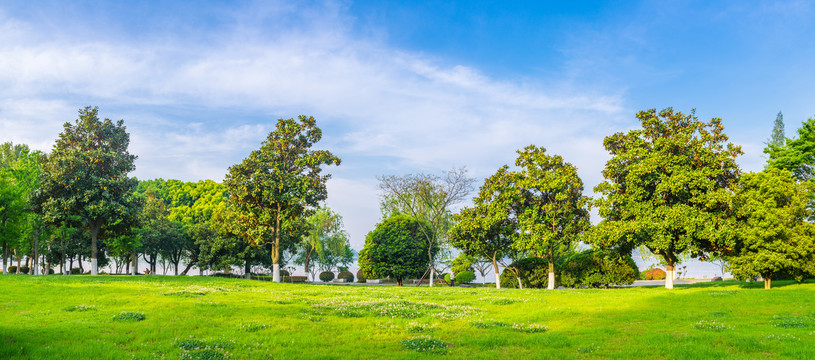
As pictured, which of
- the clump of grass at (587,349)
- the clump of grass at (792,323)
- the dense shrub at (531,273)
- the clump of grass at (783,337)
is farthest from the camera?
the dense shrub at (531,273)

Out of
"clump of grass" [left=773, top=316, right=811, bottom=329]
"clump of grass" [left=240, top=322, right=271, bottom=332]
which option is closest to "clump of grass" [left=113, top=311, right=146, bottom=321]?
"clump of grass" [left=240, top=322, right=271, bottom=332]

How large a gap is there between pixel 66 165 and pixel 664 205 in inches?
2335

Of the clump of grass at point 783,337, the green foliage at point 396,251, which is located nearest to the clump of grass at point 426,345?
the clump of grass at point 783,337

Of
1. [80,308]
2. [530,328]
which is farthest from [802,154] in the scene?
[80,308]

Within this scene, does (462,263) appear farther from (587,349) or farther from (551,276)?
(587,349)

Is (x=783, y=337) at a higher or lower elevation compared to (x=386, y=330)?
higher

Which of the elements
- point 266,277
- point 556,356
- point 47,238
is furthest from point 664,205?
point 47,238

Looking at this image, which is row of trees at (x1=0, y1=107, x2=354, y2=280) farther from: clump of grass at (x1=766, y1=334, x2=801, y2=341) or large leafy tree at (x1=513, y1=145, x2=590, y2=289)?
clump of grass at (x1=766, y1=334, x2=801, y2=341)

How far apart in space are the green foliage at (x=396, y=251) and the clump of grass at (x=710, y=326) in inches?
1943

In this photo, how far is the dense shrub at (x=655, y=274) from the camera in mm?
85662

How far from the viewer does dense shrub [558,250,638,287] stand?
4778cm

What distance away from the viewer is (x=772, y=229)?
3722 centimetres

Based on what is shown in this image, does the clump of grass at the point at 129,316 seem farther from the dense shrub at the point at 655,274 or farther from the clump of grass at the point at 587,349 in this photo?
the dense shrub at the point at 655,274

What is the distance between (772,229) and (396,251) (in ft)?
136
